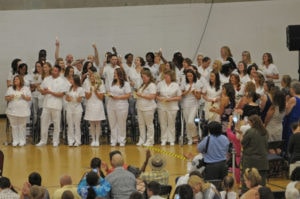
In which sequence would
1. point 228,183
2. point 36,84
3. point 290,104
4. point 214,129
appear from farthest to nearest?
point 36,84 < point 290,104 < point 214,129 < point 228,183

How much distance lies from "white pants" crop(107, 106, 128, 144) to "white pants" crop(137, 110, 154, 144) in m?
0.37

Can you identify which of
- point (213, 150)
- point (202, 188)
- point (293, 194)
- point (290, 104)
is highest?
point (290, 104)

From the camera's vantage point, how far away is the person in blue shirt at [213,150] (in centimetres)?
1199

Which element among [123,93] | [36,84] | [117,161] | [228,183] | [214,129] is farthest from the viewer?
[36,84]

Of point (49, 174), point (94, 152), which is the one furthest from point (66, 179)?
point (94, 152)

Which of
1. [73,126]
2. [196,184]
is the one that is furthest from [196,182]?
[73,126]

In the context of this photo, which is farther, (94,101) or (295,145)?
(94,101)

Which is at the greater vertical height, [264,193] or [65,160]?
[65,160]

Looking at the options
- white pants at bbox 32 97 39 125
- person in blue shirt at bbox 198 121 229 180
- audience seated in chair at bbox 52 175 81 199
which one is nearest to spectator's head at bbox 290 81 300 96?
person in blue shirt at bbox 198 121 229 180

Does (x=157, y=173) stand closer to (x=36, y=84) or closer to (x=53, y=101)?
(x=53, y=101)

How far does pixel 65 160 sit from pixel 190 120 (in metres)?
3.15

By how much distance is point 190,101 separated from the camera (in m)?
17.3

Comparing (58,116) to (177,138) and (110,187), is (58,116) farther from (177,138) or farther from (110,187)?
(110,187)

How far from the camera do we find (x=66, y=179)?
10.1 metres
